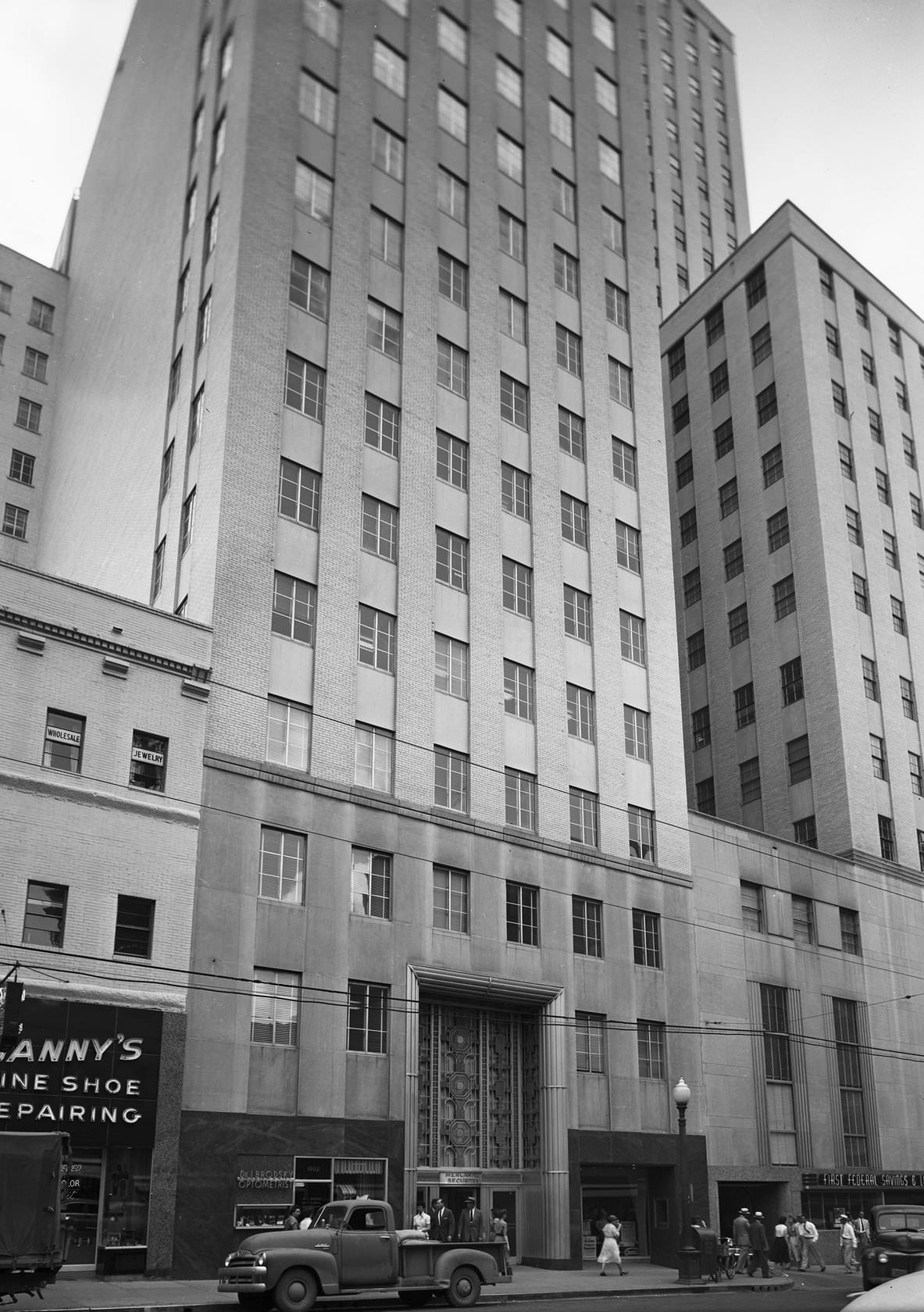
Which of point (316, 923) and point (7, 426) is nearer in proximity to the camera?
point (316, 923)

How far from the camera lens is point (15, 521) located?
6138 cm

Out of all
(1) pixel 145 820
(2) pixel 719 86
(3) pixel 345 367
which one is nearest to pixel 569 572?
(3) pixel 345 367

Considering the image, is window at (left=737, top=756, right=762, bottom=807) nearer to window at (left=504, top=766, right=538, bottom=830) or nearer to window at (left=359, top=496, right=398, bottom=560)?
window at (left=504, top=766, right=538, bottom=830)

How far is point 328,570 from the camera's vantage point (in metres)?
37.4

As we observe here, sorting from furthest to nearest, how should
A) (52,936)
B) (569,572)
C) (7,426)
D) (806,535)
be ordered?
(7,426), (806,535), (569,572), (52,936)

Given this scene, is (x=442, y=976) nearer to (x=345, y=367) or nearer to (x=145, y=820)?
(x=145, y=820)

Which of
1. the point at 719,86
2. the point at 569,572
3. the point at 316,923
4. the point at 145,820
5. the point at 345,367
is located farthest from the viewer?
the point at 719,86

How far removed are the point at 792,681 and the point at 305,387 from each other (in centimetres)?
2902

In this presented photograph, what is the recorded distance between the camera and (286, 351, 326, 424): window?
3897 cm

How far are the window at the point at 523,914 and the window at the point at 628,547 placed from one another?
14.3 m

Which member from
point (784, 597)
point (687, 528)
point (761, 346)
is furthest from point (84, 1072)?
point (761, 346)

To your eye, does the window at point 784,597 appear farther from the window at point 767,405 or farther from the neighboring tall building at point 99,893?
the neighboring tall building at point 99,893

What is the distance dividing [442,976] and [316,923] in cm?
441

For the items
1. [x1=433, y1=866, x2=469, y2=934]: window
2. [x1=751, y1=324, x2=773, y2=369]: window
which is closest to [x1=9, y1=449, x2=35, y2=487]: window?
[x1=433, y1=866, x2=469, y2=934]: window
